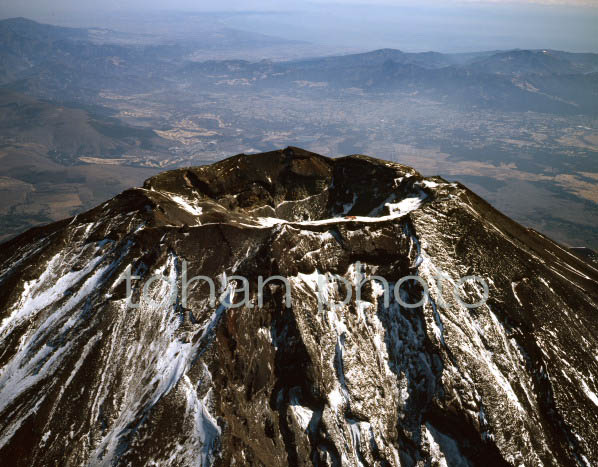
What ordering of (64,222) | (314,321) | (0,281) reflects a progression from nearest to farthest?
(314,321) → (0,281) → (64,222)

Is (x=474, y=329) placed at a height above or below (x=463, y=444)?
above

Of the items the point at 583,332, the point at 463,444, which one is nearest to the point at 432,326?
the point at 463,444

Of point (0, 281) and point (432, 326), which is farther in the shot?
point (0, 281)

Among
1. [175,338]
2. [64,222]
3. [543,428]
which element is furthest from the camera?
[64,222]

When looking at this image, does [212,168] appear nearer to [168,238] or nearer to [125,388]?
[168,238]

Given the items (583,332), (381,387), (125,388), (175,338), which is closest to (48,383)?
(125,388)

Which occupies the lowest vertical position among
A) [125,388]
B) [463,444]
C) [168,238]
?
[463,444]
